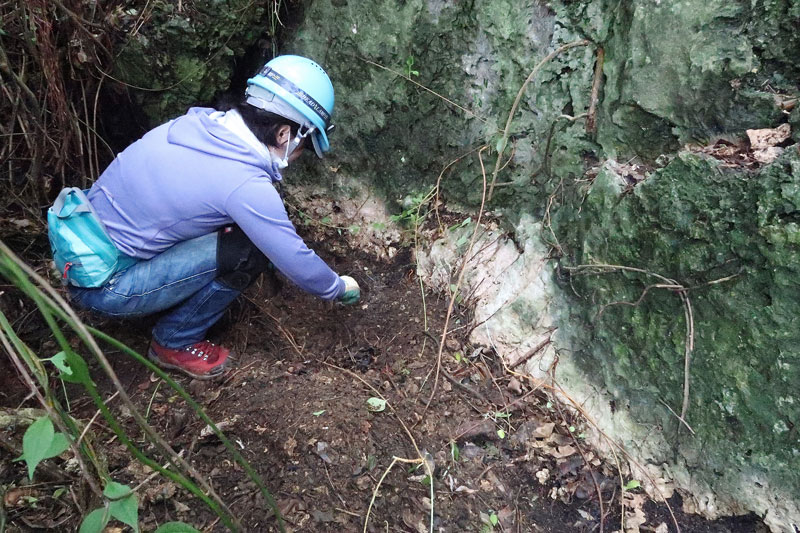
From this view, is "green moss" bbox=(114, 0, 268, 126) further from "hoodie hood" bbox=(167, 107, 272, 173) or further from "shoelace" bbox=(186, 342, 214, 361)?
"shoelace" bbox=(186, 342, 214, 361)

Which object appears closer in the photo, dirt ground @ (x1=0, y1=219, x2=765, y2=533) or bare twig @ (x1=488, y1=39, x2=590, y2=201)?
dirt ground @ (x1=0, y1=219, x2=765, y2=533)

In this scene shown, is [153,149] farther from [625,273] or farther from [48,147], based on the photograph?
[625,273]

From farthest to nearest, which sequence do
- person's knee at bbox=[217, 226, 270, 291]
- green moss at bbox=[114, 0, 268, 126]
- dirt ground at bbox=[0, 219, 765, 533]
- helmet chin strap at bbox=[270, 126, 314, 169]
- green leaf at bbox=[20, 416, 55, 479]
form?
green moss at bbox=[114, 0, 268, 126]
person's knee at bbox=[217, 226, 270, 291]
helmet chin strap at bbox=[270, 126, 314, 169]
dirt ground at bbox=[0, 219, 765, 533]
green leaf at bbox=[20, 416, 55, 479]

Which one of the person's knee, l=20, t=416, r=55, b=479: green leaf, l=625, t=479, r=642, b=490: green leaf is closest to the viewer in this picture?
l=20, t=416, r=55, b=479: green leaf

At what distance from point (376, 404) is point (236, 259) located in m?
0.89

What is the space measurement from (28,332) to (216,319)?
862mm

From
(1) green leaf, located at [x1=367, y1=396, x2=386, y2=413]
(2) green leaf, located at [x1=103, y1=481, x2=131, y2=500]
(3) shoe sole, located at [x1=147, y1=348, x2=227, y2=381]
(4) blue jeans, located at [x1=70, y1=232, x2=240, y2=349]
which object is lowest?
(3) shoe sole, located at [x1=147, y1=348, x2=227, y2=381]

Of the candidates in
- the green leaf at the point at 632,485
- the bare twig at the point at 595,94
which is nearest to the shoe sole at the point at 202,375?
the green leaf at the point at 632,485

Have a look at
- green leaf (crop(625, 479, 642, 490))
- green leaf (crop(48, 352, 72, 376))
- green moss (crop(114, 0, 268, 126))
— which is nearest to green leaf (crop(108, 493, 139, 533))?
green leaf (crop(48, 352, 72, 376))

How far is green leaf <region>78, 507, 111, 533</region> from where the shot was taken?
3.50ft

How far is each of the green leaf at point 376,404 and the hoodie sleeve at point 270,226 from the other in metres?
0.58

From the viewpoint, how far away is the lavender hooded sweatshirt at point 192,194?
207 cm

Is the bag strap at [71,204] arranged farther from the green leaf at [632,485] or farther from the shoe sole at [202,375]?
the green leaf at [632,485]

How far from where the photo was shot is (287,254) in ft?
7.11
